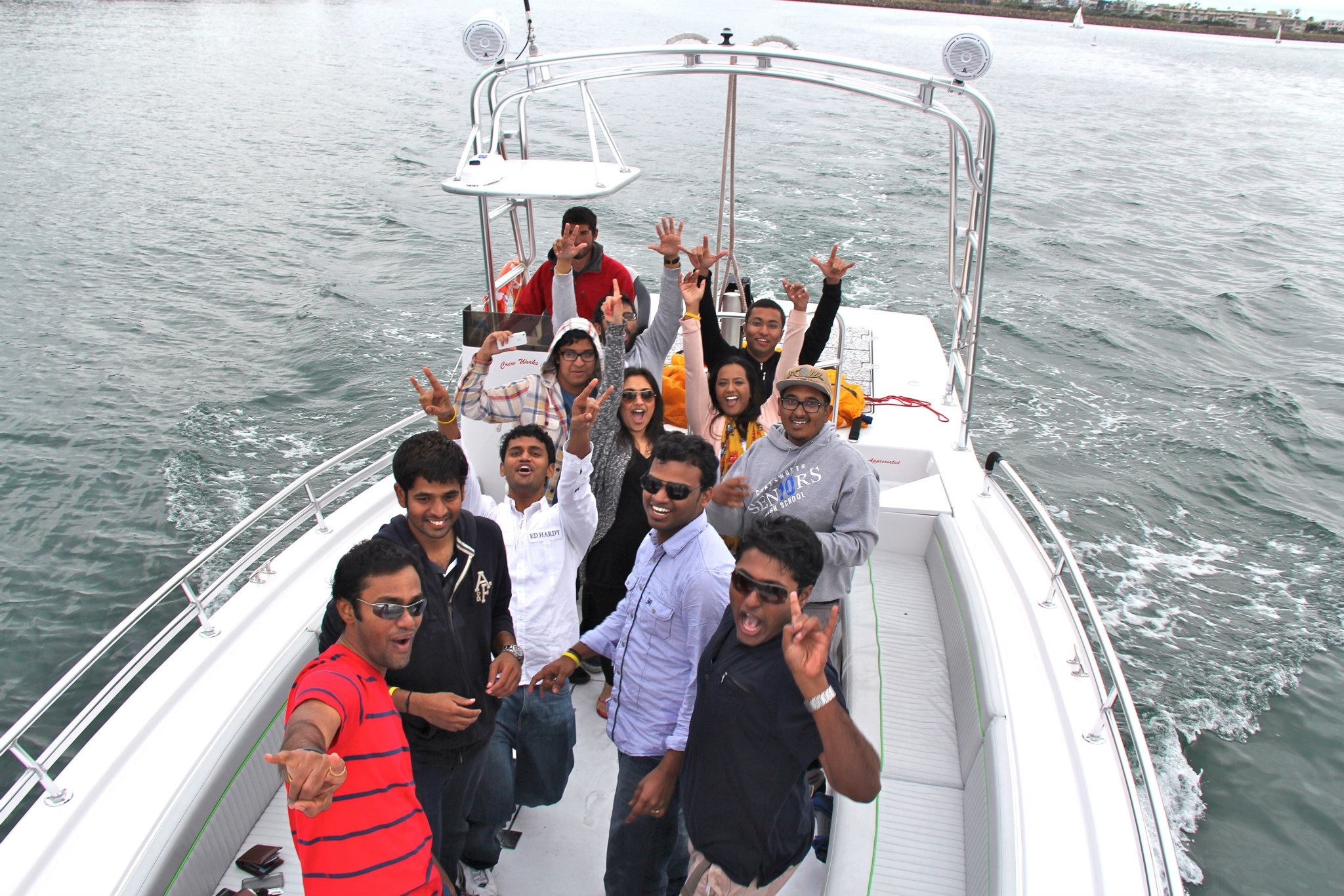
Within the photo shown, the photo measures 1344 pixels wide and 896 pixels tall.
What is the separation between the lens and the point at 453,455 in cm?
215

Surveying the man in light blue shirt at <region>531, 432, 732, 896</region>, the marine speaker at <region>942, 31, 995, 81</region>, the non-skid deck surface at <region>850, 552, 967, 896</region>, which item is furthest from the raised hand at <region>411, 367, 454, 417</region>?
the marine speaker at <region>942, 31, 995, 81</region>

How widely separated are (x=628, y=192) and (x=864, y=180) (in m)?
4.52

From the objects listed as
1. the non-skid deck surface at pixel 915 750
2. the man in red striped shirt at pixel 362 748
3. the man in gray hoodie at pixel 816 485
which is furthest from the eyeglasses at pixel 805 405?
the man in red striped shirt at pixel 362 748

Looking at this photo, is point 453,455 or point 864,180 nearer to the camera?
point 453,455

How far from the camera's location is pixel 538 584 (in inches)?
96.7

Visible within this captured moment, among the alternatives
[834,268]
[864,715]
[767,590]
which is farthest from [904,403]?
[767,590]

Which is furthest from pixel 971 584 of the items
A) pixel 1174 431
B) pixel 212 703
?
pixel 1174 431

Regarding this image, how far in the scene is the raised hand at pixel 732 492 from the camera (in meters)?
2.63

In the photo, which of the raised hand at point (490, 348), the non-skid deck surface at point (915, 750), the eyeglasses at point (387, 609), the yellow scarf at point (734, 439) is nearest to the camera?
the eyeglasses at point (387, 609)

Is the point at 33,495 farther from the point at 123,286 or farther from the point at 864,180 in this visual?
the point at 864,180

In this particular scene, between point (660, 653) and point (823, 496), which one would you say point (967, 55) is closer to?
point (823, 496)

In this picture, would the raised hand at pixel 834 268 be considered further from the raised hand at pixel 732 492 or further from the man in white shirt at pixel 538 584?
the man in white shirt at pixel 538 584

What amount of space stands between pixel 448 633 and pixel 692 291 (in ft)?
6.21

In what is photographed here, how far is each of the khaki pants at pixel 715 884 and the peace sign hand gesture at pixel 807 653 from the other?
552mm
